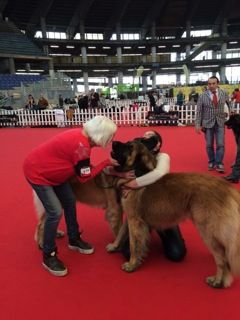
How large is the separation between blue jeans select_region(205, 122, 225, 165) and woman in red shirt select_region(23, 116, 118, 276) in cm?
346

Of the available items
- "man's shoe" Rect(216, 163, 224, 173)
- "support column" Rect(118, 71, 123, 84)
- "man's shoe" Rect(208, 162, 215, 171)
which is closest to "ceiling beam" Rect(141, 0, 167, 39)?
"support column" Rect(118, 71, 123, 84)

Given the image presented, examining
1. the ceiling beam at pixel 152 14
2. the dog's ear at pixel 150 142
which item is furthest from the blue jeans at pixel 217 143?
the ceiling beam at pixel 152 14

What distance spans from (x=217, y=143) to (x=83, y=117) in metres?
9.79

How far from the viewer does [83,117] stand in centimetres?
1427

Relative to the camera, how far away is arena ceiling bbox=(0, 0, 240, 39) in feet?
118

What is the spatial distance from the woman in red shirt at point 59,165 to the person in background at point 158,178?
9.9 inches

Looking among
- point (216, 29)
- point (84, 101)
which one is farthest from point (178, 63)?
point (84, 101)

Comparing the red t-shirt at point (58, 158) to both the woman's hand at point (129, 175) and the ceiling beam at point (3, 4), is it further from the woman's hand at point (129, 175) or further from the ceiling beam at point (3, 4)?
the ceiling beam at point (3, 4)

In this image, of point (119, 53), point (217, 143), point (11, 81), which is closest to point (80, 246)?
point (217, 143)

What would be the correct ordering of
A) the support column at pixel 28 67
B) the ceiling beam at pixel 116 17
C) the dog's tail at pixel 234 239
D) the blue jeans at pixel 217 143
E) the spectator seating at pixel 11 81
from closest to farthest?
the dog's tail at pixel 234 239 → the blue jeans at pixel 217 143 → the spectator seating at pixel 11 81 → the support column at pixel 28 67 → the ceiling beam at pixel 116 17

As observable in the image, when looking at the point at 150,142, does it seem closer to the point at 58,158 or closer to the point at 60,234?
the point at 58,158

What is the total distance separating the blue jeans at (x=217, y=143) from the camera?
5.33m

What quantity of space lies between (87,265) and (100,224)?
2.76 ft

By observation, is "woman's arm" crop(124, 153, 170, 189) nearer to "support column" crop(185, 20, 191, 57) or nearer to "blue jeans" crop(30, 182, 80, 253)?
"blue jeans" crop(30, 182, 80, 253)
